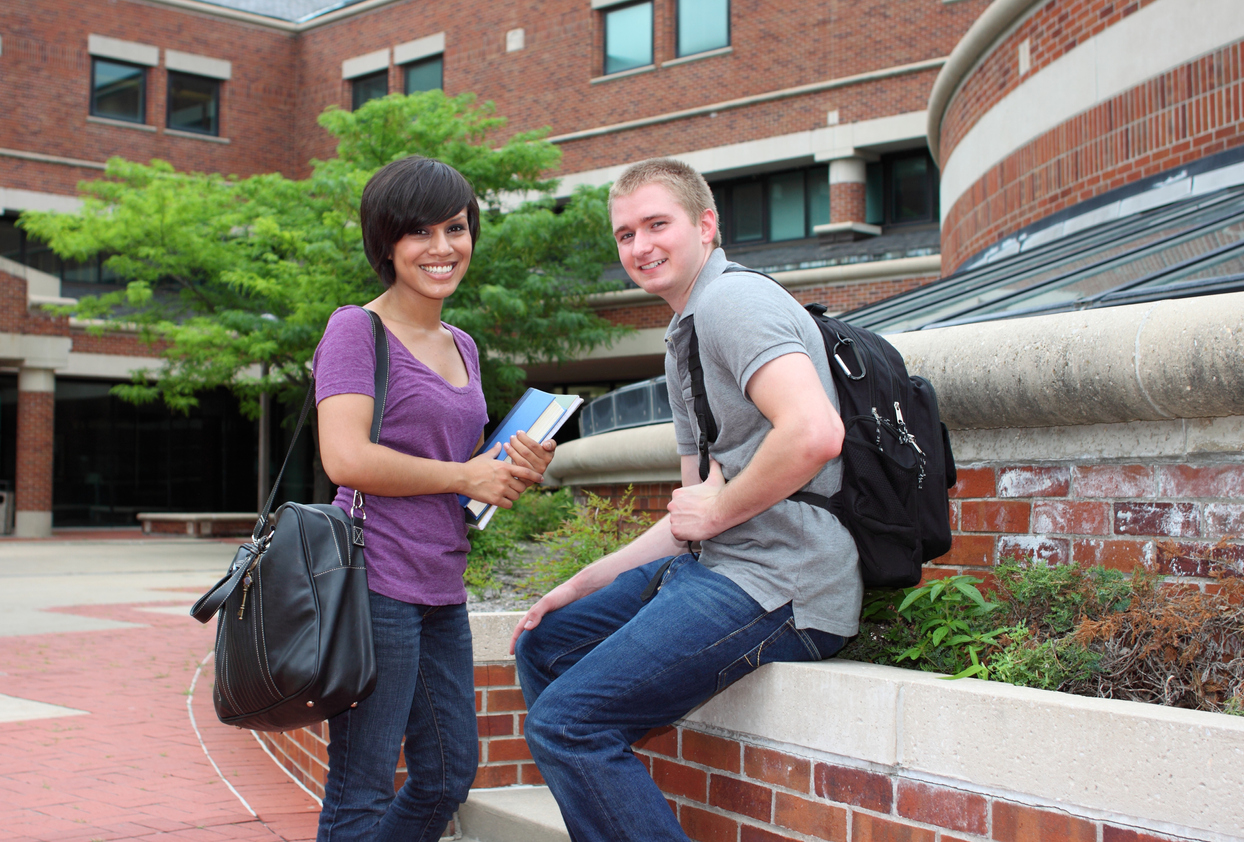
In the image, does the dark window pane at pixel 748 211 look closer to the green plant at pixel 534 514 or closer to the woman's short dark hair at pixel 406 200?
the green plant at pixel 534 514

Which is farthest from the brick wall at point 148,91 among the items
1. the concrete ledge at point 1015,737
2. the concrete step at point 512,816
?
the concrete ledge at point 1015,737

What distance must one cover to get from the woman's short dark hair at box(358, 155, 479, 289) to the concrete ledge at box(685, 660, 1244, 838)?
1.42 meters

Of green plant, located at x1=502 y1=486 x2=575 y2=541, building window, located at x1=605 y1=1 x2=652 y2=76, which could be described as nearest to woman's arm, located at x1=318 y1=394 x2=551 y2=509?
green plant, located at x1=502 y1=486 x2=575 y2=541

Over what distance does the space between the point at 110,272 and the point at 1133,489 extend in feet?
103

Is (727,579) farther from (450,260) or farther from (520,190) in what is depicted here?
(520,190)

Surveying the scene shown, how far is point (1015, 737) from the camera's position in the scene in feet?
7.55

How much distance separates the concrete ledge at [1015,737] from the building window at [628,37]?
23975 mm

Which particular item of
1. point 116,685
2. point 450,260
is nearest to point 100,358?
point 116,685

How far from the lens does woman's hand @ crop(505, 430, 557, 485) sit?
2.70 m

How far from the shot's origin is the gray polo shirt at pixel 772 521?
2.46 metres

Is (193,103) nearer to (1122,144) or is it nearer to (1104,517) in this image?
(1122,144)

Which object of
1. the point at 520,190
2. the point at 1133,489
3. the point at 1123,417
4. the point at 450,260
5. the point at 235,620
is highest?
the point at 520,190

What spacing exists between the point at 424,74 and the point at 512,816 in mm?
27493

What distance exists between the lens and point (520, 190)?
19875mm
